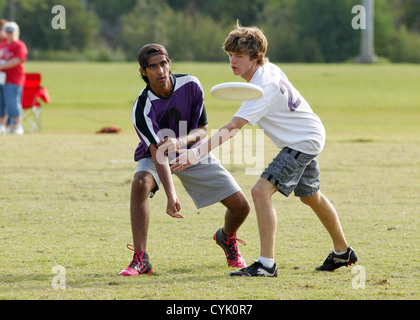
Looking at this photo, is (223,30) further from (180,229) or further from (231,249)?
(231,249)

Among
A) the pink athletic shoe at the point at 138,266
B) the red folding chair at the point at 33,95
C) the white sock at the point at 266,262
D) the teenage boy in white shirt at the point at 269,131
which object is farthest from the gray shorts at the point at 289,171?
the red folding chair at the point at 33,95

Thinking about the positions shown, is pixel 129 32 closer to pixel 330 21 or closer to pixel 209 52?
pixel 209 52

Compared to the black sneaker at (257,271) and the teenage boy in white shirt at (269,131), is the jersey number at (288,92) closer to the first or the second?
the teenage boy in white shirt at (269,131)

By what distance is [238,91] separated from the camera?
4969 mm

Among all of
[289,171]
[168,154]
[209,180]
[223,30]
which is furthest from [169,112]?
[223,30]

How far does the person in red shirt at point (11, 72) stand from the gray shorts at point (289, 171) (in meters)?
10.8

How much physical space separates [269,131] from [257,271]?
97 cm

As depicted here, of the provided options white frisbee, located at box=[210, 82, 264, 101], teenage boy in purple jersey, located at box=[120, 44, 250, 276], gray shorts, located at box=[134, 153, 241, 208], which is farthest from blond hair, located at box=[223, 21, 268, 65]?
gray shorts, located at box=[134, 153, 241, 208]

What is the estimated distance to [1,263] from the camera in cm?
567

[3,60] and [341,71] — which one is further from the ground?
[3,60]

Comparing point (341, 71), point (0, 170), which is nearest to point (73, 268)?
point (0, 170)

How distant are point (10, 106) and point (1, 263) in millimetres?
10338

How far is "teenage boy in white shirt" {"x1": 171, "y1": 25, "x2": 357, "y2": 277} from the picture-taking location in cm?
516
